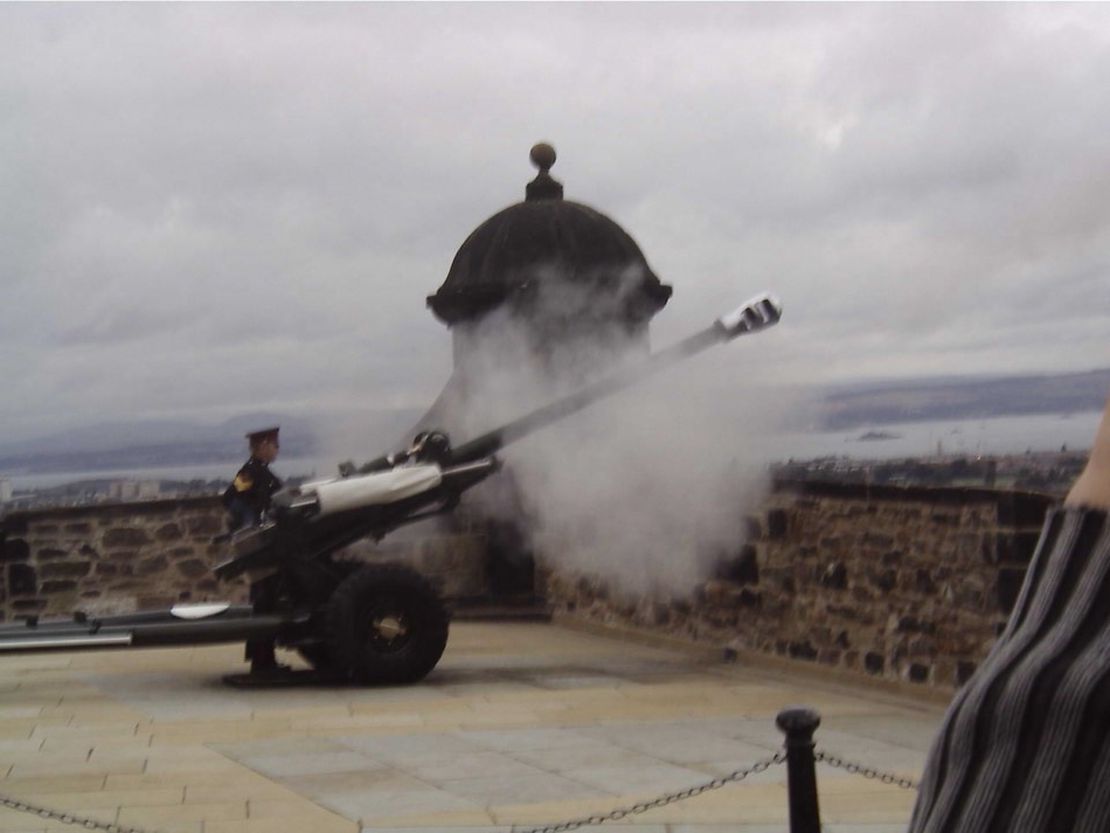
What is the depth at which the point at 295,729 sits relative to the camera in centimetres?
740

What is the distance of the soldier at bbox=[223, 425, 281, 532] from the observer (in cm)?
969

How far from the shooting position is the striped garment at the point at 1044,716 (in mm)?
840

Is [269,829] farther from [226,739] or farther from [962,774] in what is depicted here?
[962,774]

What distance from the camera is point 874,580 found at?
828 cm

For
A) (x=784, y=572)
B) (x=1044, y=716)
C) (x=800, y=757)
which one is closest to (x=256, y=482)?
(x=784, y=572)

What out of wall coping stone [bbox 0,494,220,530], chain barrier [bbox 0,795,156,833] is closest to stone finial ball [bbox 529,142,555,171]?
wall coping stone [bbox 0,494,220,530]

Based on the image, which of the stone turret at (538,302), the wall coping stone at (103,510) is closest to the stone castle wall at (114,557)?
the wall coping stone at (103,510)

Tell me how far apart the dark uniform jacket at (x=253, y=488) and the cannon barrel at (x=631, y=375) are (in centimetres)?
121

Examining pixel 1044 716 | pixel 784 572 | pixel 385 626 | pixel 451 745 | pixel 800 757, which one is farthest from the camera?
pixel 784 572

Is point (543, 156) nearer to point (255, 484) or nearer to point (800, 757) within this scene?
point (255, 484)

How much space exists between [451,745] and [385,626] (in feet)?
6.33

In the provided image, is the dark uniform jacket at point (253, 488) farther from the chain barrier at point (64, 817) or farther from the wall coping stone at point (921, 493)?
the chain barrier at point (64, 817)

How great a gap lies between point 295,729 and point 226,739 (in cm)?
34

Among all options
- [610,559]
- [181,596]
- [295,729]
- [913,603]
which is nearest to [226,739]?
[295,729]
